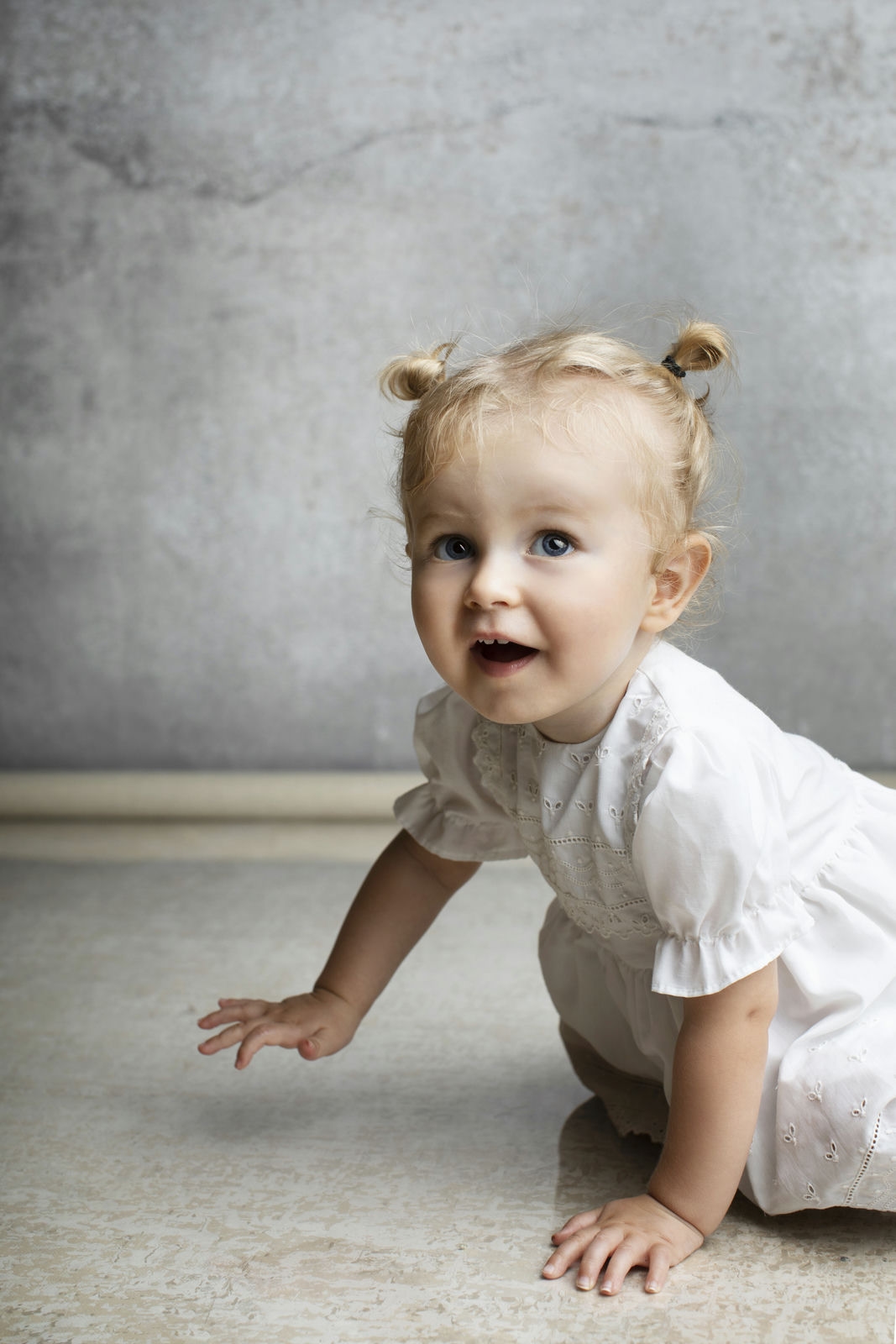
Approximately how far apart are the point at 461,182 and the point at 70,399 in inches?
28.4

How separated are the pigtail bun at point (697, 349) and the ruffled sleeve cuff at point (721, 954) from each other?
370 millimetres

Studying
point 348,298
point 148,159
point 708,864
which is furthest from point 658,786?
point 148,159

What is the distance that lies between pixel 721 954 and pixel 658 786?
0.11m

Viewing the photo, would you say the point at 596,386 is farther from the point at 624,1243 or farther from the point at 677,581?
the point at 624,1243

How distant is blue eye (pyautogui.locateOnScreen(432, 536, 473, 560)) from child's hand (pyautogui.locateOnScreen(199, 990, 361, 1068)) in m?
0.38

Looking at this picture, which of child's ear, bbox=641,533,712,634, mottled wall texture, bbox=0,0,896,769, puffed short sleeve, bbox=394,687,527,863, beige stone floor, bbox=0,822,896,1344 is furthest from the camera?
mottled wall texture, bbox=0,0,896,769

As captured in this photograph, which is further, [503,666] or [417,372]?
[417,372]

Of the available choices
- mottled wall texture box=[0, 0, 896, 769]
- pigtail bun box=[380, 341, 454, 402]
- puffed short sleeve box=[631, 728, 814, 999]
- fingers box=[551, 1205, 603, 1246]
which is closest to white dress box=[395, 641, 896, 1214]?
puffed short sleeve box=[631, 728, 814, 999]

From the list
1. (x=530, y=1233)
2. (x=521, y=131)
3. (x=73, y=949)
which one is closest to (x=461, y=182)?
(x=521, y=131)

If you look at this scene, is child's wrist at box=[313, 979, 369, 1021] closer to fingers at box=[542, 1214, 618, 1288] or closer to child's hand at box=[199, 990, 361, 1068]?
child's hand at box=[199, 990, 361, 1068]

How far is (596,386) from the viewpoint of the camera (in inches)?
32.1

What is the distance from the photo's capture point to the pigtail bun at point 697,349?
2.85 ft

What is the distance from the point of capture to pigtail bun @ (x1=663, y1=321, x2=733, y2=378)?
869 mm

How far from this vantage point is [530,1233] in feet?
2.81
